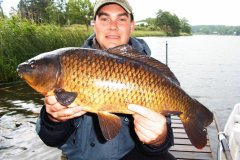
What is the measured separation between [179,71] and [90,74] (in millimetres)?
16173

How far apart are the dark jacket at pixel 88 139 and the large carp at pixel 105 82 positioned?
0.47m

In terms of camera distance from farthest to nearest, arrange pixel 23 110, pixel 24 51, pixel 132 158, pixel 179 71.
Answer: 1. pixel 179 71
2. pixel 24 51
3. pixel 23 110
4. pixel 132 158

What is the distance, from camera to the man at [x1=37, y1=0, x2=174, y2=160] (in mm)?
2035

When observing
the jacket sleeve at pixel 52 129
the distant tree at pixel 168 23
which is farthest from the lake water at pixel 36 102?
the distant tree at pixel 168 23

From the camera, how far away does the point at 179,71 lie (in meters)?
17.7

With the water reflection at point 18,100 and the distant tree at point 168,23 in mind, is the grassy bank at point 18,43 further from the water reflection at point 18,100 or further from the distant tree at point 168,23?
the distant tree at point 168,23

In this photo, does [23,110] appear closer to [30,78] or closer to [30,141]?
[30,141]

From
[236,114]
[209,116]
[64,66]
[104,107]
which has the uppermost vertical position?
[64,66]

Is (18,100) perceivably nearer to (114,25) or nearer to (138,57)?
(114,25)

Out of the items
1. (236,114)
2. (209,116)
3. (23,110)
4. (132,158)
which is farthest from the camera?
(23,110)

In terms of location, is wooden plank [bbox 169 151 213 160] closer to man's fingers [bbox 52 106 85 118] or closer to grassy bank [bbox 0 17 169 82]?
man's fingers [bbox 52 106 85 118]

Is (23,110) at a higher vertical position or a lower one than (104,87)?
lower

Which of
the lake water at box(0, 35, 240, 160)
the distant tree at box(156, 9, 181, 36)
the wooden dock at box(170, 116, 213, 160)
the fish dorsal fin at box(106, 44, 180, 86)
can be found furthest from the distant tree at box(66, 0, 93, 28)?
the distant tree at box(156, 9, 181, 36)

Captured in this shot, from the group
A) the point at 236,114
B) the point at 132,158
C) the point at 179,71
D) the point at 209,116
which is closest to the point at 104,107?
the point at 209,116
